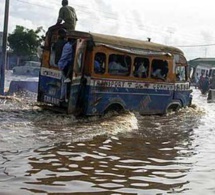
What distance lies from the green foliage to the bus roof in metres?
36.7

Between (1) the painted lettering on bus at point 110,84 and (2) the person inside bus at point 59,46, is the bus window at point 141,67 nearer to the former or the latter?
(1) the painted lettering on bus at point 110,84

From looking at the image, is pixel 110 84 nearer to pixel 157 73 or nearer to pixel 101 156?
pixel 157 73

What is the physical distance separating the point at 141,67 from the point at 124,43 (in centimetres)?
99

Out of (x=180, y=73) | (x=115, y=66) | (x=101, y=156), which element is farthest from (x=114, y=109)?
(x=101, y=156)

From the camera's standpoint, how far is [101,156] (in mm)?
7996

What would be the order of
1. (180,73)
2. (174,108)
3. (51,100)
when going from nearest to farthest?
(51,100) < (180,73) < (174,108)

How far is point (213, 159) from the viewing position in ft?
27.8

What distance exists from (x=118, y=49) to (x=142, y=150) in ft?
15.2

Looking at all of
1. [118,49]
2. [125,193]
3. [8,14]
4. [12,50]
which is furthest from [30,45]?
[125,193]

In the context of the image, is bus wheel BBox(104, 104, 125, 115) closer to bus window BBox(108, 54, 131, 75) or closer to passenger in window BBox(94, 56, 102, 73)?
bus window BBox(108, 54, 131, 75)

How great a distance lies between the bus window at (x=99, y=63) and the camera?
12188mm

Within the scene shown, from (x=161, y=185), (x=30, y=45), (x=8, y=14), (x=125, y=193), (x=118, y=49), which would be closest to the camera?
(x=125, y=193)

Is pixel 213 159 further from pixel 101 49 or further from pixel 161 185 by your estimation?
pixel 101 49

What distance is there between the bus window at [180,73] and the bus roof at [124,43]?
53cm
